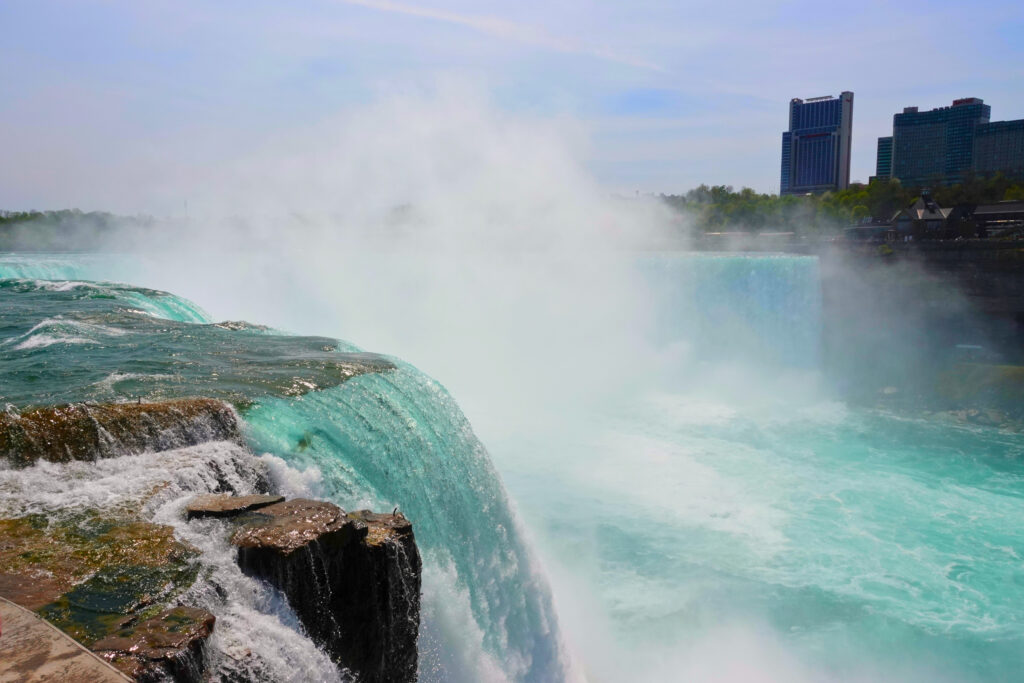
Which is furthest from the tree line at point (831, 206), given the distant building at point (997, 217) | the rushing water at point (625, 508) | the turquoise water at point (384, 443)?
the turquoise water at point (384, 443)

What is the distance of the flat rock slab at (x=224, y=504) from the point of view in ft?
12.9

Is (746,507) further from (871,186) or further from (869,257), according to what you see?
(871,186)

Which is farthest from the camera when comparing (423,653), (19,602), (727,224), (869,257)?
(727,224)

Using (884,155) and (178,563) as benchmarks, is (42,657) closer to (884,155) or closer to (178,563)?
(178,563)

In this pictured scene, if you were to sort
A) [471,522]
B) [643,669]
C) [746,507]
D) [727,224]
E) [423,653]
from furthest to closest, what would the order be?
[727,224], [746,507], [643,669], [471,522], [423,653]

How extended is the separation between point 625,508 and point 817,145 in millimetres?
136846

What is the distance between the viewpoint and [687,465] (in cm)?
1262

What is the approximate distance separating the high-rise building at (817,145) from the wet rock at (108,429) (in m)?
134

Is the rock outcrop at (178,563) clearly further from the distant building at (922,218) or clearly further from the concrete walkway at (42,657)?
the distant building at (922,218)

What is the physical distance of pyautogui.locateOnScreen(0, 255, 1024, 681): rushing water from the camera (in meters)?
5.76

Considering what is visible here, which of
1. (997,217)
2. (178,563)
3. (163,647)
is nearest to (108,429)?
(178,563)

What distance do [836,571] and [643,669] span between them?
3283 mm

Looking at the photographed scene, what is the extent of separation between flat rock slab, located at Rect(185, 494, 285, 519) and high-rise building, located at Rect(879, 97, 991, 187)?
111325mm

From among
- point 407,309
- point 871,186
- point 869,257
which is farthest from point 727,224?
point 407,309
